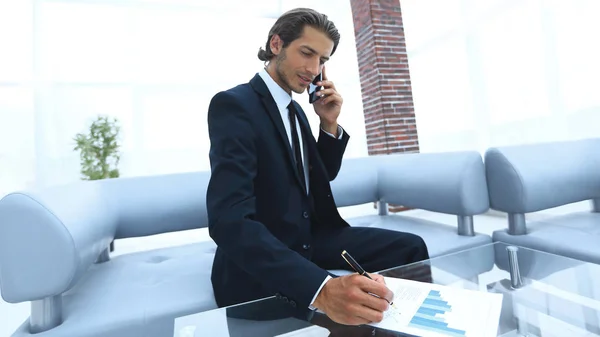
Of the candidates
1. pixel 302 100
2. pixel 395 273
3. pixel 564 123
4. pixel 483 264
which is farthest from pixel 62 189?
pixel 302 100

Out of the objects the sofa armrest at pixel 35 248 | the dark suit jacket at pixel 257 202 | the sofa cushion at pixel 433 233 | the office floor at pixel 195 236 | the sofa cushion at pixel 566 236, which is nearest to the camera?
the dark suit jacket at pixel 257 202

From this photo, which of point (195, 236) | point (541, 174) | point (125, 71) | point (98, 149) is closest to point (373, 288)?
point (541, 174)

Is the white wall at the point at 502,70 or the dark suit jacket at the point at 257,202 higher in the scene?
the white wall at the point at 502,70

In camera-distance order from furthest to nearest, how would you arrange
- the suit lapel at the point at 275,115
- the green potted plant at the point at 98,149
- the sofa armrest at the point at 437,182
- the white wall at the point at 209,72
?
the green potted plant at the point at 98,149 < the white wall at the point at 209,72 < the sofa armrest at the point at 437,182 < the suit lapel at the point at 275,115

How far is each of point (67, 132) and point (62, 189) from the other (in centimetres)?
488

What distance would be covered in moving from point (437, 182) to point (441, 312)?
1170 mm

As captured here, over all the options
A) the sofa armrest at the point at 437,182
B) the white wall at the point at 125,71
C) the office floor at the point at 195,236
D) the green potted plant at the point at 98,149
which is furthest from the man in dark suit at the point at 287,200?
the white wall at the point at 125,71

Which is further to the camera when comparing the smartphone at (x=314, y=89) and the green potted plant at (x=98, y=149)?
the green potted plant at (x=98, y=149)

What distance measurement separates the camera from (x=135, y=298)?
1.11 meters

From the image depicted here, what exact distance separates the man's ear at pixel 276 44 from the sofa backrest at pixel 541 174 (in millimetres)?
1335

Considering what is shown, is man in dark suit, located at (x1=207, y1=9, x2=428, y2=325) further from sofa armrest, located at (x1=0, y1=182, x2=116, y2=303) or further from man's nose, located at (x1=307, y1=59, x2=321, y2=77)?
sofa armrest, located at (x1=0, y1=182, x2=116, y2=303)

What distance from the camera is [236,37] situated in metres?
5.84

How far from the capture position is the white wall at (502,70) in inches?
106

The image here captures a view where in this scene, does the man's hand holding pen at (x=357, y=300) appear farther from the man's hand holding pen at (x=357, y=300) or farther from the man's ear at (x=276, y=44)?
the man's ear at (x=276, y=44)
